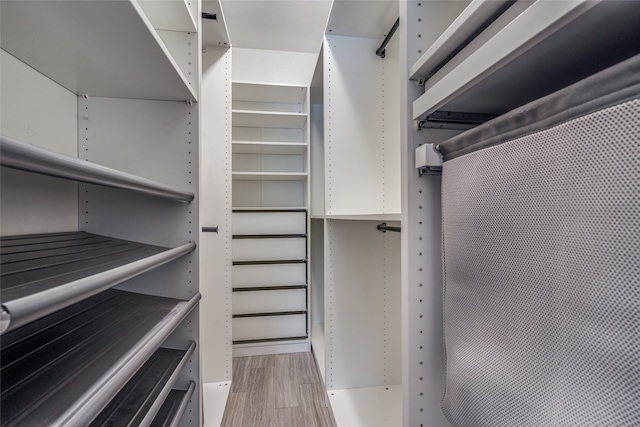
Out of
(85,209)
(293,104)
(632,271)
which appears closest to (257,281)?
(85,209)

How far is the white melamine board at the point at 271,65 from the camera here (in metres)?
2.59

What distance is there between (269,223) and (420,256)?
1656 mm

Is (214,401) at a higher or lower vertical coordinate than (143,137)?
lower

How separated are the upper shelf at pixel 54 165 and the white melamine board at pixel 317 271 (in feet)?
6.69

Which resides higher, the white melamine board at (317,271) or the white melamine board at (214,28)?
the white melamine board at (214,28)

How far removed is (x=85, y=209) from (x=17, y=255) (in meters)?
0.44

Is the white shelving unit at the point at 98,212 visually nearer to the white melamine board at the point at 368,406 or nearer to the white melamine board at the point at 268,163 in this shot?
the white melamine board at the point at 368,406

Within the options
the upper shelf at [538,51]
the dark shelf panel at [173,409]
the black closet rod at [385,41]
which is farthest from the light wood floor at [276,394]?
the black closet rod at [385,41]

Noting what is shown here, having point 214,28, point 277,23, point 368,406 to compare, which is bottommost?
point 368,406

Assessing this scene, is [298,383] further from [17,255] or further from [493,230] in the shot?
[493,230]

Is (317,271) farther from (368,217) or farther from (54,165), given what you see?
(54,165)

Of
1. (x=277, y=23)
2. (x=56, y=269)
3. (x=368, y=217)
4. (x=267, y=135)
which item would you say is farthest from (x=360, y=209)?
(x=277, y=23)

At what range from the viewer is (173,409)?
91 centimetres

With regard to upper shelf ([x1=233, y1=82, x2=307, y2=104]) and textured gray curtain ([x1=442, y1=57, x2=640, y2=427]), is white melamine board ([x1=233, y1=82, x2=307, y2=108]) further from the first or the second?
textured gray curtain ([x1=442, y1=57, x2=640, y2=427])
